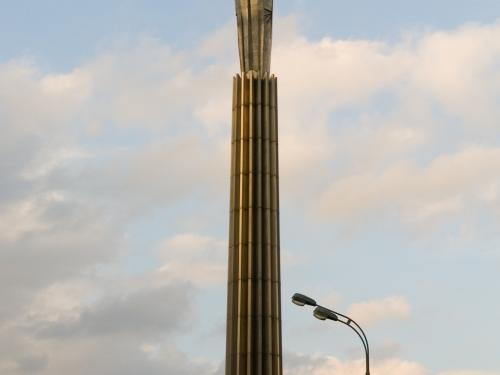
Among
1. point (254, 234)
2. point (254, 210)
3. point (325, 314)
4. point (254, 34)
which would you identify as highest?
point (254, 34)

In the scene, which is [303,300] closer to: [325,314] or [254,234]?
[325,314]

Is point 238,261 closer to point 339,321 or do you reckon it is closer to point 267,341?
point 267,341

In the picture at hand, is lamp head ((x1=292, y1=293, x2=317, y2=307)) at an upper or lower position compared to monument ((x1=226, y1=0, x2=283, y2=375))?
lower

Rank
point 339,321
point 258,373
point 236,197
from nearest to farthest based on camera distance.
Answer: point 339,321 → point 258,373 → point 236,197

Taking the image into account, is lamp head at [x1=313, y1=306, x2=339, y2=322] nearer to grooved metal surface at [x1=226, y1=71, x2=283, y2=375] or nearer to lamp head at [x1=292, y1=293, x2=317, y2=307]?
lamp head at [x1=292, y1=293, x2=317, y2=307]

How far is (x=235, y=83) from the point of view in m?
51.2

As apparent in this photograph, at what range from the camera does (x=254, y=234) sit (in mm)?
48000

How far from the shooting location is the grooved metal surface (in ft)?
152

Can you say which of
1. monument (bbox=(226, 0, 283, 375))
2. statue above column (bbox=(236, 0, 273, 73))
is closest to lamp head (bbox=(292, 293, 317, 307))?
monument (bbox=(226, 0, 283, 375))

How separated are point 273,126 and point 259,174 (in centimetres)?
312

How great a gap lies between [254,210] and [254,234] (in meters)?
1.33

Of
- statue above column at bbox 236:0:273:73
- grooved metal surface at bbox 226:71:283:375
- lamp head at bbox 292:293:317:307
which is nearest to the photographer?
lamp head at bbox 292:293:317:307

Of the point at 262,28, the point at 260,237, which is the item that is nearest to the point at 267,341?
the point at 260,237

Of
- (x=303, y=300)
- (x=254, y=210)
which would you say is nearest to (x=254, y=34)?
(x=254, y=210)
